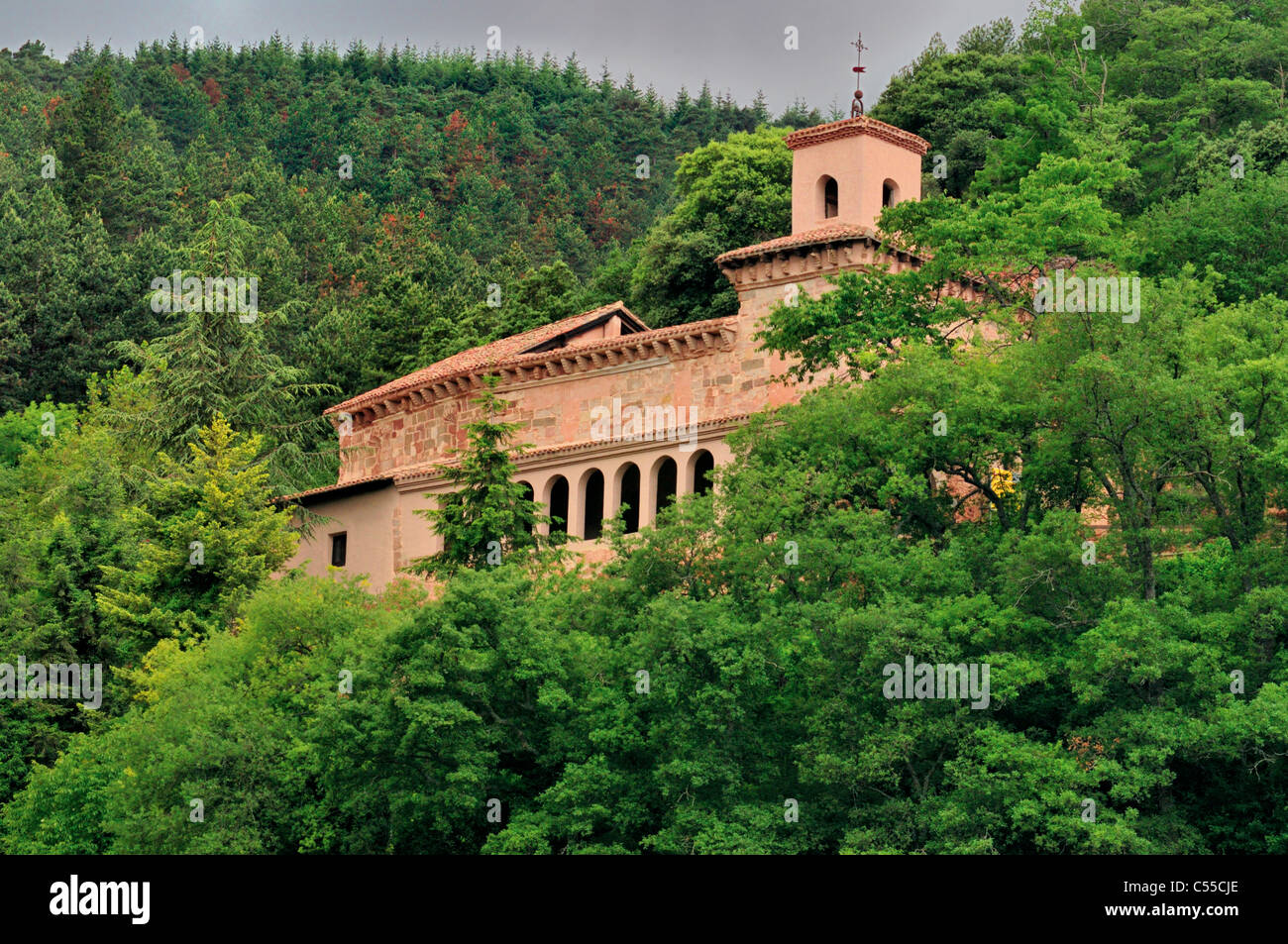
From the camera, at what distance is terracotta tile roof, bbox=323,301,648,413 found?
5325 centimetres

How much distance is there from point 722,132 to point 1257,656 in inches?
4197

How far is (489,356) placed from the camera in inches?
2157

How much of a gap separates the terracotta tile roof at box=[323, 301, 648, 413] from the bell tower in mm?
6319

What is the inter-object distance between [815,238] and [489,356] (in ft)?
36.3

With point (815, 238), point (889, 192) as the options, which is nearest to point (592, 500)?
point (815, 238)

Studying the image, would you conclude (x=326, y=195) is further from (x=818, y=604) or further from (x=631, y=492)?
(x=818, y=604)

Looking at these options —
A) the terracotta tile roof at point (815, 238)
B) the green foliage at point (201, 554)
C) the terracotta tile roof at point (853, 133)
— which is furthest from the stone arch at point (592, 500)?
the terracotta tile roof at point (853, 133)

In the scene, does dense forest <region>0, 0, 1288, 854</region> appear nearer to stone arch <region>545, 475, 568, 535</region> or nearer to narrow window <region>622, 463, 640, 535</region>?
narrow window <region>622, 463, 640, 535</region>

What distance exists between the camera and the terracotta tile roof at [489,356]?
5325cm

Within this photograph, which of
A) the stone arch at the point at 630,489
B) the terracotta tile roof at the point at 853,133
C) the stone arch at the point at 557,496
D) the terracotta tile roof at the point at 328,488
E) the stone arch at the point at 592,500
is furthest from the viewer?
the terracotta tile roof at the point at 328,488

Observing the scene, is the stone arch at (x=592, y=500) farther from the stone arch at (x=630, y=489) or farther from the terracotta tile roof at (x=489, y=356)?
the terracotta tile roof at (x=489, y=356)

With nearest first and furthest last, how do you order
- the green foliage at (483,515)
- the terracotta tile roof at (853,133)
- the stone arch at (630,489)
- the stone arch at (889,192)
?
1. the green foliage at (483,515)
2. the stone arch at (630,489)
3. the terracotta tile roof at (853,133)
4. the stone arch at (889,192)

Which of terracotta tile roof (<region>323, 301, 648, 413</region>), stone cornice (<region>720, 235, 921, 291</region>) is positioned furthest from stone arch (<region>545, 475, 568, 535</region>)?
stone cornice (<region>720, 235, 921, 291</region>)

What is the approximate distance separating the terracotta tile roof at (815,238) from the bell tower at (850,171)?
63cm
